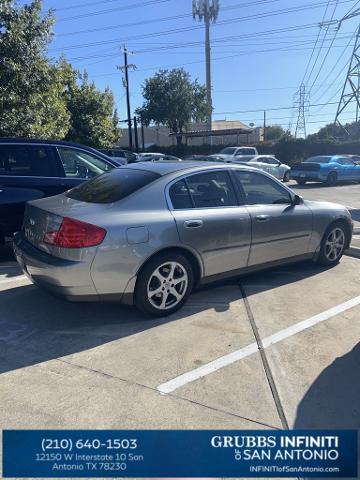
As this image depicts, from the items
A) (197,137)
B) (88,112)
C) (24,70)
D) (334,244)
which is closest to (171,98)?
(197,137)

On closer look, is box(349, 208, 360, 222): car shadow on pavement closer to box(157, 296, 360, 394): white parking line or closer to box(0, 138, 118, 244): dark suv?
box(157, 296, 360, 394): white parking line

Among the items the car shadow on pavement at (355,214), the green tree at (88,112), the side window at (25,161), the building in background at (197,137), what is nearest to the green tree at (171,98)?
the building in background at (197,137)

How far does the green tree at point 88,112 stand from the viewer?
20.5 m

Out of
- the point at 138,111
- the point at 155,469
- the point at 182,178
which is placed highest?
the point at 138,111

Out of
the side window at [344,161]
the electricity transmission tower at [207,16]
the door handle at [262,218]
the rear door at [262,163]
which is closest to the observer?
the door handle at [262,218]

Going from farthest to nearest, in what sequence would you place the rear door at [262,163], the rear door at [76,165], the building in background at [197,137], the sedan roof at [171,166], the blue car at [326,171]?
the building in background at [197,137]
the rear door at [262,163]
the blue car at [326,171]
the rear door at [76,165]
the sedan roof at [171,166]

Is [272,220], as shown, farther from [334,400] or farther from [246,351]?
[334,400]

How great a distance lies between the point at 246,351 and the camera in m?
3.58

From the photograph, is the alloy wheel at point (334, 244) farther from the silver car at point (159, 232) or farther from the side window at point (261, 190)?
the side window at point (261, 190)

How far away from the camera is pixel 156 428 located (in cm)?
261

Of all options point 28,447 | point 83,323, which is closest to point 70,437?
point 28,447

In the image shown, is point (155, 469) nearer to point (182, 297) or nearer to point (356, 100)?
point (182, 297)

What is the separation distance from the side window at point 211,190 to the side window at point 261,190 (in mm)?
208

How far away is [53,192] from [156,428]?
4.36 metres
